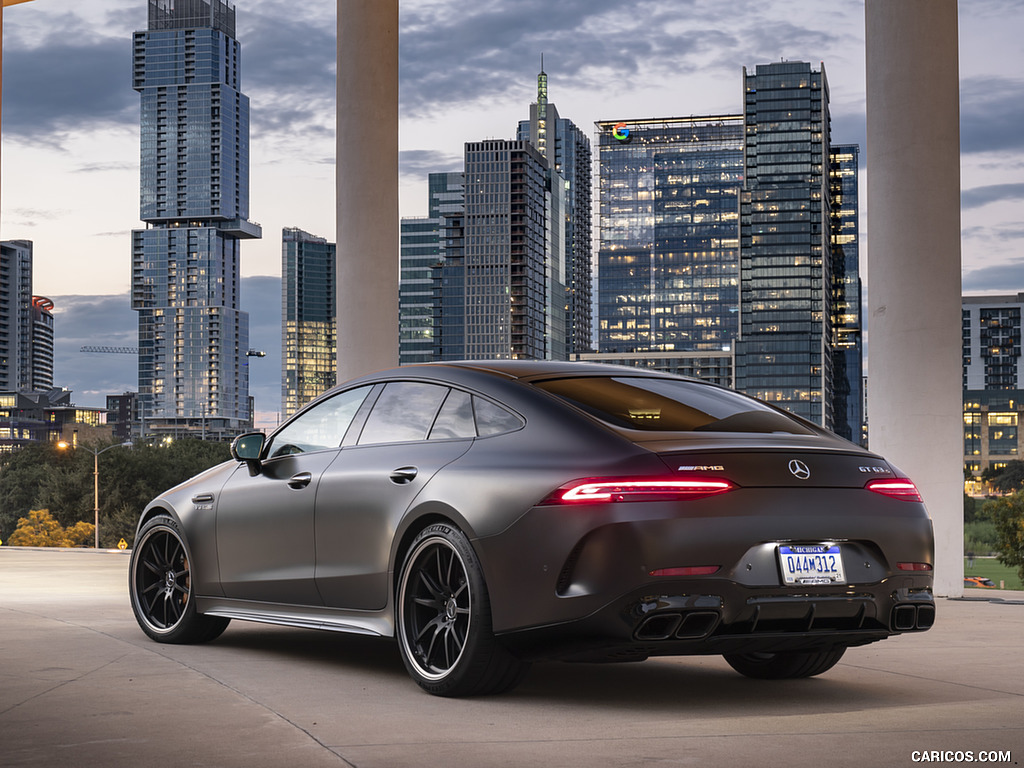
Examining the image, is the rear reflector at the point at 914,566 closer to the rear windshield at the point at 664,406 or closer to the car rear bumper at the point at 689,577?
the car rear bumper at the point at 689,577

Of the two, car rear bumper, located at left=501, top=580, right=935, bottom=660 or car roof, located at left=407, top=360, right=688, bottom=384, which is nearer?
car rear bumper, located at left=501, top=580, right=935, bottom=660

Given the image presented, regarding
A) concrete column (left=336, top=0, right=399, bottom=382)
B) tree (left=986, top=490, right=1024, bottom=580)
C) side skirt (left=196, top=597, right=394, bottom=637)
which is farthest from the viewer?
tree (left=986, top=490, right=1024, bottom=580)

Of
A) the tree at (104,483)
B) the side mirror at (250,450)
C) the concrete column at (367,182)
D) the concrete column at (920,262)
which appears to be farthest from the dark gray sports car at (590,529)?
the tree at (104,483)

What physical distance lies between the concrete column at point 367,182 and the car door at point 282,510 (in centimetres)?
805

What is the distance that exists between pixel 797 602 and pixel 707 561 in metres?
0.41

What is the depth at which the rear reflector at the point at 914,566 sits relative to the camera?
18.1ft

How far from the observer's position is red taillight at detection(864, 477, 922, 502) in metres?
5.59

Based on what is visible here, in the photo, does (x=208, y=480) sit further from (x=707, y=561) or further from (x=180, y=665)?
(x=707, y=561)

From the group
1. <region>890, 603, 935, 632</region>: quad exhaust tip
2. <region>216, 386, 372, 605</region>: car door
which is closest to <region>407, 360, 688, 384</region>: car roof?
<region>216, 386, 372, 605</region>: car door

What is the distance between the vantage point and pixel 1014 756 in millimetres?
4215

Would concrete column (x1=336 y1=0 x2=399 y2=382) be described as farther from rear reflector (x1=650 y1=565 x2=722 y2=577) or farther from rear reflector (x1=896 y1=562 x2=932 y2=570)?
rear reflector (x1=650 y1=565 x2=722 y2=577)

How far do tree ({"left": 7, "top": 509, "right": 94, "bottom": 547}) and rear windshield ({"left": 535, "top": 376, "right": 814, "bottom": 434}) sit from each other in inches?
2824

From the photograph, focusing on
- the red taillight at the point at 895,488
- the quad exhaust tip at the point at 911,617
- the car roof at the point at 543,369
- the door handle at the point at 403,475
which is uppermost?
the car roof at the point at 543,369

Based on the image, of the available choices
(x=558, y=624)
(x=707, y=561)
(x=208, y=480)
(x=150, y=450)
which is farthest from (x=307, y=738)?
(x=150, y=450)
